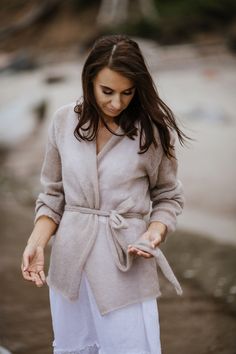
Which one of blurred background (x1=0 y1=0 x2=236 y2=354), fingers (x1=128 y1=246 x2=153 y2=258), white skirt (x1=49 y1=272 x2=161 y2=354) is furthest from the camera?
blurred background (x1=0 y1=0 x2=236 y2=354)

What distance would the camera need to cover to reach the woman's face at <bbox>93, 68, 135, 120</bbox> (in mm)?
1988

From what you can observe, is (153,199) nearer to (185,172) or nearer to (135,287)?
(135,287)

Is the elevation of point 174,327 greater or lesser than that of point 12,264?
greater

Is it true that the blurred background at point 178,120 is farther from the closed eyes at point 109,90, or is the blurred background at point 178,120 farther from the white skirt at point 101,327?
the closed eyes at point 109,90

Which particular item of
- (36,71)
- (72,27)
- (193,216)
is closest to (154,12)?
(72,27)

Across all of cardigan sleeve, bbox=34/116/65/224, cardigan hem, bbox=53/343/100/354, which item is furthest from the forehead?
cardigan hem, bbox=53/343/100/354

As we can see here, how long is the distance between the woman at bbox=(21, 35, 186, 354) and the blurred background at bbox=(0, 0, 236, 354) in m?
1.10

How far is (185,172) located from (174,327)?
10.4 ft

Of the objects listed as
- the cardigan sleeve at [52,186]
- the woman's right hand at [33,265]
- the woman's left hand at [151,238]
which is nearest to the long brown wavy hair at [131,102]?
the cardigan sleeve at [52,186]

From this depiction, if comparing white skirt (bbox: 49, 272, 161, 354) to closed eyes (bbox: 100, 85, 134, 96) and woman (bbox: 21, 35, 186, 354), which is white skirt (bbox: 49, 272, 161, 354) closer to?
woman (bbox: 21, 35, 186, 354)

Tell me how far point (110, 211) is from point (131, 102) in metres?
0.34

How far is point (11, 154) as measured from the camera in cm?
832

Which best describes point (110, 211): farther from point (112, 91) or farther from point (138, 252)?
point (112, 91)

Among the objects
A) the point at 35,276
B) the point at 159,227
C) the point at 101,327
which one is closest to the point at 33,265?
the point at 35,276
